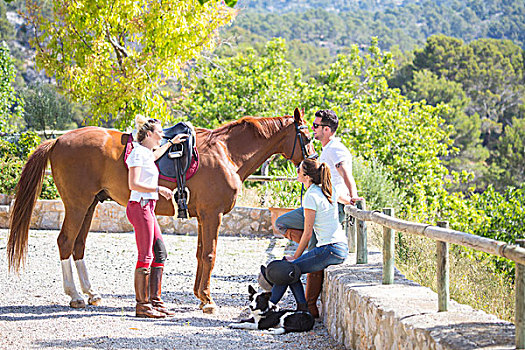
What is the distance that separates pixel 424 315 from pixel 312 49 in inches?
3284

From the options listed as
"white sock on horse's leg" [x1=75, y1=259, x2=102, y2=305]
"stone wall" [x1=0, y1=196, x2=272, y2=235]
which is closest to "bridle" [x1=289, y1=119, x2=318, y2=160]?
"white sock on horse's leg" [x1=75, y1=259, x2=102, y2=305]

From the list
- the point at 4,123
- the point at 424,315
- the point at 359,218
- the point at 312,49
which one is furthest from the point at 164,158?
the point at 312,49

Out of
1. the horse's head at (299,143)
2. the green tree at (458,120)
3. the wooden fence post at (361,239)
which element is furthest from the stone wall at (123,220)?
the green tree at (458,120)

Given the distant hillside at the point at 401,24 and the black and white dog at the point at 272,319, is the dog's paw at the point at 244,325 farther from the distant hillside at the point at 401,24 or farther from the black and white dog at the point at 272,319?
the distant hillside at the point at 401,24

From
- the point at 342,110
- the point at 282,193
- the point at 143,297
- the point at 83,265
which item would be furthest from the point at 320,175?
the point at 342,110

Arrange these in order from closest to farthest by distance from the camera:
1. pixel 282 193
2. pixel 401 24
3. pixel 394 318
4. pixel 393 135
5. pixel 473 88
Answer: pixel 394 318 < pixel 282 193 < pixel 393 135 < pixel 473 88 < pixel 401 24

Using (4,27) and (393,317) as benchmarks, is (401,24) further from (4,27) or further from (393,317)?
(393,317)

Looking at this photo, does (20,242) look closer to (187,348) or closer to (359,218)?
(187,348)

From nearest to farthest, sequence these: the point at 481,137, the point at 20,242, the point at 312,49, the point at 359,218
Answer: the point at 359,218
the point at 20,242
the point at 481,137
the point at 312,49

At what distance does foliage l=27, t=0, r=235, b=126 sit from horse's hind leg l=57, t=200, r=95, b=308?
18.5 feet

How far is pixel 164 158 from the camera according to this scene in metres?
5.82

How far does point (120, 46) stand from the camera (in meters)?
12.1

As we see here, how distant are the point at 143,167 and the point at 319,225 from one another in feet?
5.52

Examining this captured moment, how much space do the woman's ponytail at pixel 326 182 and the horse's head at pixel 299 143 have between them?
1.09 m
